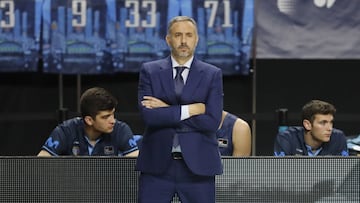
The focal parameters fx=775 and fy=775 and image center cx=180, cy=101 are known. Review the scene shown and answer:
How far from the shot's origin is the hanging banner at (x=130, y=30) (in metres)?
7.07

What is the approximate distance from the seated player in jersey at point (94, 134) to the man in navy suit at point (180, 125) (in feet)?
3.65

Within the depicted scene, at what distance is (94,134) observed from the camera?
5234 millimetres

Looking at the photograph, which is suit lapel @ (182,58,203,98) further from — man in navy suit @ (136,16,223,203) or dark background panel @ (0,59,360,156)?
dark background panel @ (0,59,360,156)

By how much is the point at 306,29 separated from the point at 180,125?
11.3 feet

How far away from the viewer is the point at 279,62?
25.4 feet

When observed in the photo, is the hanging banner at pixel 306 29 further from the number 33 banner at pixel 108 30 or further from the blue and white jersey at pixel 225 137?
the blue and white jersey at pixel 225 137

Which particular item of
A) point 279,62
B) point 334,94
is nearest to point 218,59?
point 279,62

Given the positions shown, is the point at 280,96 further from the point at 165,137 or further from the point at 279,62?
the point at 165,137

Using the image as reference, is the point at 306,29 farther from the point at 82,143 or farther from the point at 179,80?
the point at 179,80

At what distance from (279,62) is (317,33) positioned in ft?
2.26

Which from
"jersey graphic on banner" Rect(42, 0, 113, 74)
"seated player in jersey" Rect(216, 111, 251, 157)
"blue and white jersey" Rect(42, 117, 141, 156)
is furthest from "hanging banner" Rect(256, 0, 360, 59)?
"blue and white jersey" Rect(42, 117, 141, 156)

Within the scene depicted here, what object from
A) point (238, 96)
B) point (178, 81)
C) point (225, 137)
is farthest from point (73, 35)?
point (178, 81)

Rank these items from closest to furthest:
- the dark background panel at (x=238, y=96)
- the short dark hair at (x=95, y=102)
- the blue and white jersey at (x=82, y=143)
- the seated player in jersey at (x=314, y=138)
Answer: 1. the short dark hair at (x=95, y=102)
2. the blue and white jersey at (x=82, y=143)
3. the seated player in jersey at (x=314, y=138)
4. the dark background panel at (x=238, y=96)

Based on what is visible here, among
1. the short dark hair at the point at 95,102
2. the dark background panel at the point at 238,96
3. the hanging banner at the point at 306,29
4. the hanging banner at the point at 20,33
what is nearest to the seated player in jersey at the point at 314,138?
the short dark hair at the point at 95,102
